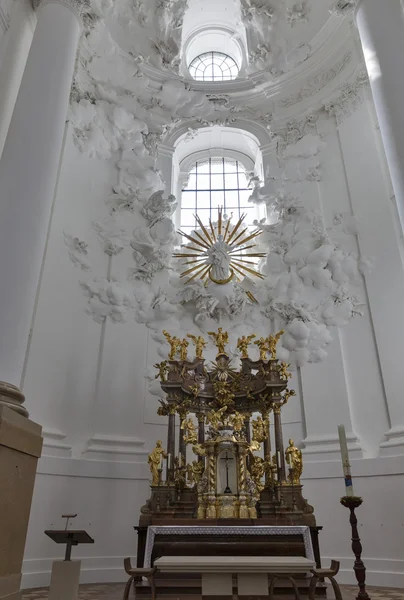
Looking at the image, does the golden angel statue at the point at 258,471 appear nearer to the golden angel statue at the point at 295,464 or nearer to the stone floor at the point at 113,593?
the golden angel statue at the point at 295,464

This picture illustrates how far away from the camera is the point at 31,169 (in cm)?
576

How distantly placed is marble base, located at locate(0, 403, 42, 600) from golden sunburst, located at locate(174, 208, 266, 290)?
6074mm

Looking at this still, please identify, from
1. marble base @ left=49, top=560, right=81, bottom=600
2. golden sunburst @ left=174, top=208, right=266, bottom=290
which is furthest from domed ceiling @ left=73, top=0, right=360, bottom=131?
marble base @ left=49, top=560, right=81, bottom=600

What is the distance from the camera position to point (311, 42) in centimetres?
1104

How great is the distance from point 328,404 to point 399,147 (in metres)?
4.01

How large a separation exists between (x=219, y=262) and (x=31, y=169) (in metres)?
4.44

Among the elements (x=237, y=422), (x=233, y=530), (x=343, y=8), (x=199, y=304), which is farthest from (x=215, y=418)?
(x=343, y=8)

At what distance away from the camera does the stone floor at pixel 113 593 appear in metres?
5.25

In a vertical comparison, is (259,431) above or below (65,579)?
above

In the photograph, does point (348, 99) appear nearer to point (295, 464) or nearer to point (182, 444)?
point (295, 464)

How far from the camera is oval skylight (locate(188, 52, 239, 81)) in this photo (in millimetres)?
12981

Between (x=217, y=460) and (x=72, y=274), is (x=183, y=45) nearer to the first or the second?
(x=72, y=274)

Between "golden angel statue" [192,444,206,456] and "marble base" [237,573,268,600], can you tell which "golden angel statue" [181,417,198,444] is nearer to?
"golden angel statue" [192,444,206,456]

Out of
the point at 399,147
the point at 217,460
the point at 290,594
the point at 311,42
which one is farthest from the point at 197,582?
the point at 311,42
